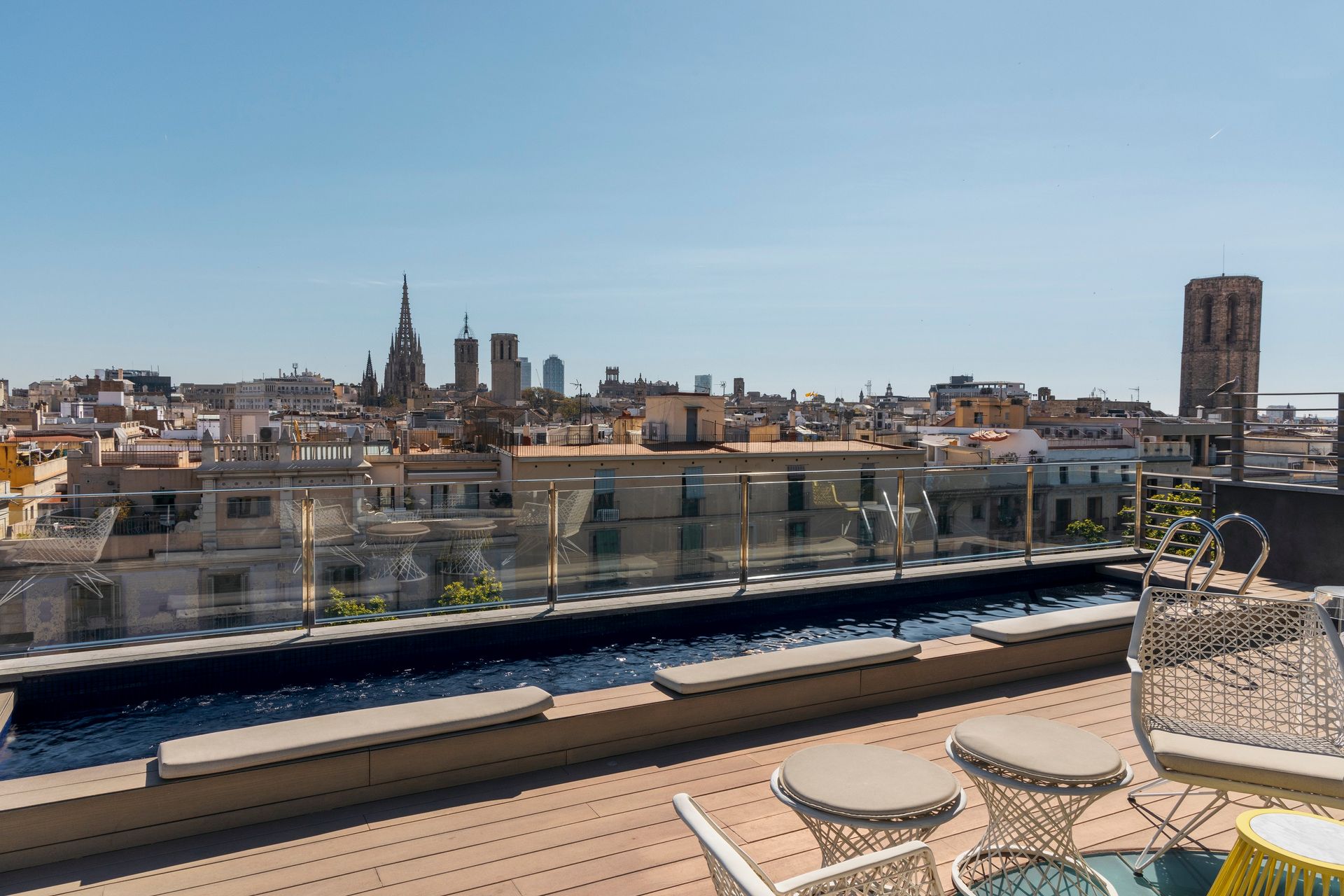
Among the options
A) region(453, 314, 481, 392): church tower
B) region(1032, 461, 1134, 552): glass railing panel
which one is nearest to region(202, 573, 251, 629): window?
region(1032, 461, 1134, 552): glass railing panel

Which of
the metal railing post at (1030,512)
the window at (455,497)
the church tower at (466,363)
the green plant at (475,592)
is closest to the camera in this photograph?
the green plant at (475,592)

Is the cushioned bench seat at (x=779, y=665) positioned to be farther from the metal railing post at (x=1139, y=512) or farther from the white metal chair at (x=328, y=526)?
the metal railing post at (x=1139, y=512)

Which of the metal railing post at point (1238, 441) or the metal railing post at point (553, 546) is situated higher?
the metal railing post at point (1238, 441)

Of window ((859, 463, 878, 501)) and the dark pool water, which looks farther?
window ((859, 463, 878, 501))

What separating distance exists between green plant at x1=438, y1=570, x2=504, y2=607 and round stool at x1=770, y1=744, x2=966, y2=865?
304 centimetres

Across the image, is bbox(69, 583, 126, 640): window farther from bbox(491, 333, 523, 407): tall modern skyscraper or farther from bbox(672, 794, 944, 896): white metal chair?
bbox(491, 333, 523, 407): tall modern skyscraper

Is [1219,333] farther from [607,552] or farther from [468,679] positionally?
[468,679]

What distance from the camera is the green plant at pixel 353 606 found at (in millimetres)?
4332

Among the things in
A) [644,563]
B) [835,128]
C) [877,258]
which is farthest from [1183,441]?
[644,563]

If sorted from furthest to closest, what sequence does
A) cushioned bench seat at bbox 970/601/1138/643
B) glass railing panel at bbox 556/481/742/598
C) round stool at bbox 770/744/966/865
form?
1. glass railing panel at bbox 556/481/742/598
2. cushioned bench seat at bbox 970/601/1138/643
3. round stool at bbox 770/744/966/865

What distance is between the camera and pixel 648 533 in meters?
5.17

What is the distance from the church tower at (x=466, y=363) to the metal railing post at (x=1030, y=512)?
129587 millimetres

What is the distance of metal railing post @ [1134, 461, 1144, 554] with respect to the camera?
664cm

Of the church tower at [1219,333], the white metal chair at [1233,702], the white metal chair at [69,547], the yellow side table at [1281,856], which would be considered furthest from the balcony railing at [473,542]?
the church tower at [1219,333]
